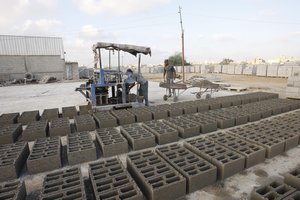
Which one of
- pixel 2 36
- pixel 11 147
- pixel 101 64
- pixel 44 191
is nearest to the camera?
pixel 44 191

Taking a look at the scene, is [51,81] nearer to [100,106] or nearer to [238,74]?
[100,106]

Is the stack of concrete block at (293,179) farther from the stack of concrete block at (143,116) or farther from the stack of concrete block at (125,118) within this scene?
the stack of concrete block at (125,118)

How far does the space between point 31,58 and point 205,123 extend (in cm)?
2774

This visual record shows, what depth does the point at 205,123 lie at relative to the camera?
205 inches

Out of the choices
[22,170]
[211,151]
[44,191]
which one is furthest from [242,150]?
[22,170]

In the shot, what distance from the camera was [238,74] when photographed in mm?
29938

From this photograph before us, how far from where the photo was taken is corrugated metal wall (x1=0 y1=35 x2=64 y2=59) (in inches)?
1155

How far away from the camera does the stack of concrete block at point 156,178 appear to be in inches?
97.7

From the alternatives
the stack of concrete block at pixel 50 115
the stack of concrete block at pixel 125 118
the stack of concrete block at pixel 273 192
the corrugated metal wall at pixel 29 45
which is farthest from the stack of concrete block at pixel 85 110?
the corrugated metal wall at pixel 29 45

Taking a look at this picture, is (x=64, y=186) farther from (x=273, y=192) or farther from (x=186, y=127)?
(x=186, y=127)

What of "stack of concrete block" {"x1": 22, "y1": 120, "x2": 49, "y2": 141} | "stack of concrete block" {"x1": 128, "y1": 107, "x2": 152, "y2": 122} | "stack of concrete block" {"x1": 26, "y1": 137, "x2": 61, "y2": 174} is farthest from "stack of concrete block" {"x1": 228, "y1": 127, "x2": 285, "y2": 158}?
"stack of concrete block" {"x1": 22, "y1": 120, "x2": 49, "y2": 141}

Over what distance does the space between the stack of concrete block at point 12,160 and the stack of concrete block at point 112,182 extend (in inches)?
53.1

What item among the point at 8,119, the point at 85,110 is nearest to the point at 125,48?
the point at 85,110

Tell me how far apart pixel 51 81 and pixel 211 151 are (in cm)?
2501
